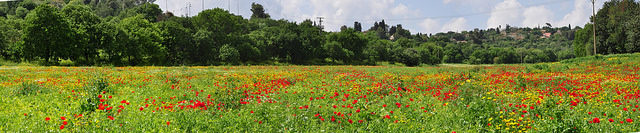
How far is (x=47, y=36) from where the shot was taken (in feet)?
144

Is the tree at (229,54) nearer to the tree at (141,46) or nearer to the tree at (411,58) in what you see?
the tree at (141,46)

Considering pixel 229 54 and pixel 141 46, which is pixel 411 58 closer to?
pixel 229 54

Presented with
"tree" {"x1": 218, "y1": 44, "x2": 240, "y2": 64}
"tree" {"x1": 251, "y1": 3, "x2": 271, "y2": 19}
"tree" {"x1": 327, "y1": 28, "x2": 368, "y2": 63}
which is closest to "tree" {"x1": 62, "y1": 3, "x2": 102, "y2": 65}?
"tree" {"x1": 218, "y1": 44, "x2": 240, "y2": 64}

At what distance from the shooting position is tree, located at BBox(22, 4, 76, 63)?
142 ft

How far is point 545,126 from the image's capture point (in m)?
6.68

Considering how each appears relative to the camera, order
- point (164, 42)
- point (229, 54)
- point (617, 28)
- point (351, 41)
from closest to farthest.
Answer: point (617, 28), point (164, 42), point (229, 54), point (351, 41)

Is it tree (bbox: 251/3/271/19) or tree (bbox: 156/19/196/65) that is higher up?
tree (bbox: 251/3/271/19)

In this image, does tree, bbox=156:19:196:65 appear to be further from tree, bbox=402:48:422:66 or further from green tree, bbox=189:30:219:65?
tree, bbox=402:48:422:66

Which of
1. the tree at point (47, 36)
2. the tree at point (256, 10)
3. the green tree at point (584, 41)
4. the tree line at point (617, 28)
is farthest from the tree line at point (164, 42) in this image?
the tree at point (256, 10)

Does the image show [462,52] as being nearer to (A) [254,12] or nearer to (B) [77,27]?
(A) [254,12]

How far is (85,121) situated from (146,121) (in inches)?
42.9

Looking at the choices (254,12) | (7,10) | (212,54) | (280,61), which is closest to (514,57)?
(280,61)

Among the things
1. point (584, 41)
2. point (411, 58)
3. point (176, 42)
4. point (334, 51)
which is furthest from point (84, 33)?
point (584, 41)

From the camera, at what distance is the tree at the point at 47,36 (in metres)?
43.2
